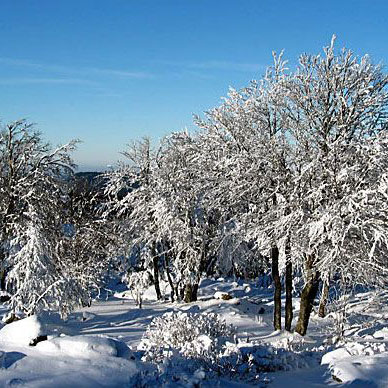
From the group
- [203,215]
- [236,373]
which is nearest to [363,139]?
[236,373]

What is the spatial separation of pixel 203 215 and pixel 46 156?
7057mm

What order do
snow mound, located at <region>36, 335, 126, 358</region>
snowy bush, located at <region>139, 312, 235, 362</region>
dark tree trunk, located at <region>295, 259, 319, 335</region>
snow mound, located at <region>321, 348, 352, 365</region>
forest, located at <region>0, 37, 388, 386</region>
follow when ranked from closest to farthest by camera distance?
1. snow mound, located at <region>321, 348, 352, 365</region>
2. snow mound, located at <region>36, 335, 126, 358</region>
3. snowy bush, located at <region>139, 312, 235, 362</region>
4. forest, located at <region>0, 37, 388, 386</region>
5. dark tree trunk, located at <region>295, 259, 319, 335</region>

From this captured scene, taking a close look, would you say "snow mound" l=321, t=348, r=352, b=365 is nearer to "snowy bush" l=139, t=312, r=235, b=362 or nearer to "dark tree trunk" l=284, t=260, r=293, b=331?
"snowy bush" l=139, t=312, r=235, b=362


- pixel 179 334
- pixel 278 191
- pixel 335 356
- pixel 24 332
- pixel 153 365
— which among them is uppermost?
pixel 278 191

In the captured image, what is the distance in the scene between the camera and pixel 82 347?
7.87 metres

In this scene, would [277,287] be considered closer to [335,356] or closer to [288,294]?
[288,294]

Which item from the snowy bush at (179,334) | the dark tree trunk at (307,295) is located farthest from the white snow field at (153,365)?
the dark tree trunk at (307,295)

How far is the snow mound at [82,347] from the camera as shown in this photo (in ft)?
25.4

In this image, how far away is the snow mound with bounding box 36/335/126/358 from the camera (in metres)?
7.74

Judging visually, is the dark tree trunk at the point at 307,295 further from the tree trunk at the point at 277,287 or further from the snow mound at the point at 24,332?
the snow mound at the point at 24,332

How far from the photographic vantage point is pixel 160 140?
2164 cm

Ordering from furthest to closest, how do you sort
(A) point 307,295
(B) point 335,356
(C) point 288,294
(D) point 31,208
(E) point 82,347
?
(D) point 31,208 → (C) point 288,294 → (A) point 307,295 → (E) point 82,347 → (B) point 335,356

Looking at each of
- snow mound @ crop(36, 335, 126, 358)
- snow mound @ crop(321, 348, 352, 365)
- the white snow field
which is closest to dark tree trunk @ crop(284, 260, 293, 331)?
the white snow field

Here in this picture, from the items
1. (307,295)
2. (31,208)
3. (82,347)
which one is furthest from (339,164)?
(31,208)
